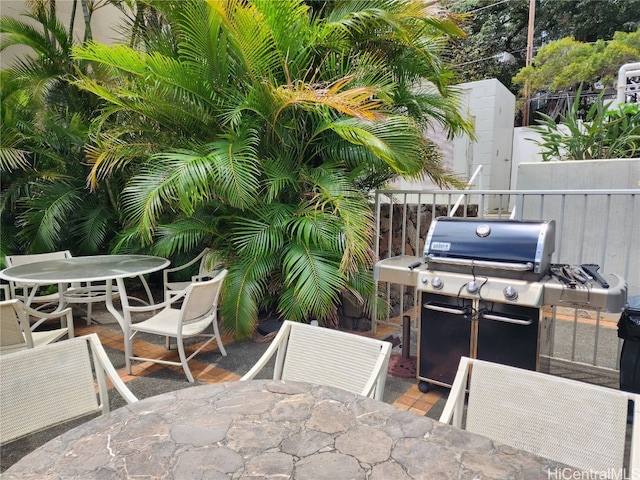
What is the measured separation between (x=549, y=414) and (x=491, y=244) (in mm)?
Answer: 1372

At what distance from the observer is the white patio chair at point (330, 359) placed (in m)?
1.77

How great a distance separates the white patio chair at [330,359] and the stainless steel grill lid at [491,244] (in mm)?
1076

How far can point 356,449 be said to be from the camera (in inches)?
49.2

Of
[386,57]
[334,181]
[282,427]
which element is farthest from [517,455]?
[386,57]

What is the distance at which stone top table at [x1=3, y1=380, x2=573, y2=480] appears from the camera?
3.74 feet

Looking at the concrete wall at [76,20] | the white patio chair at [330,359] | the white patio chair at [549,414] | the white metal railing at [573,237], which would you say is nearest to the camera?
the white patio chair at [549,414]

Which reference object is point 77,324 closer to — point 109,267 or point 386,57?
point 109,267

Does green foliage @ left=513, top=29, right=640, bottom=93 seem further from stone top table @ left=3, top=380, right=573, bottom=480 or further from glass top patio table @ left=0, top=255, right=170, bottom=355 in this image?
stone top table @ left=3, top=380, right=573, bottom=480

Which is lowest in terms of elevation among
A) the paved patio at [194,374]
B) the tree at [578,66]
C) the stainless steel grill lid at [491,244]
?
the paved patio at [194,374]

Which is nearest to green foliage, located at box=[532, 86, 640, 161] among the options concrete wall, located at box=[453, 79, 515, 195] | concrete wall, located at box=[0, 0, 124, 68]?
concrete wall, located at box=[453, 79, 515, 195]

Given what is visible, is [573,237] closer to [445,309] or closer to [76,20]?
[445,309]

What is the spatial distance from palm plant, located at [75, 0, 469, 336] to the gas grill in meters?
0.80

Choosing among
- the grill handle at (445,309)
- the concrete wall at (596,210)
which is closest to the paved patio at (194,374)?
the grill handle at (445,309)

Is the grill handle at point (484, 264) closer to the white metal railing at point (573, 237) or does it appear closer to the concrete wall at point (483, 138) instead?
the white metal railing at point (573, 237)
